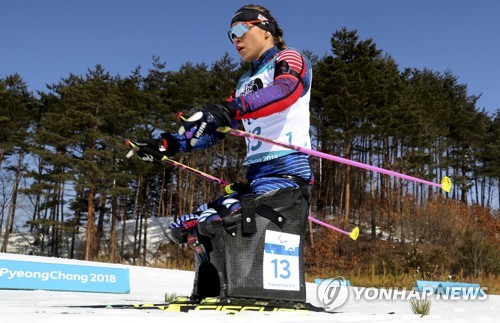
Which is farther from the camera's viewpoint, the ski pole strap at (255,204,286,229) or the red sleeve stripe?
the red sleeve stripe

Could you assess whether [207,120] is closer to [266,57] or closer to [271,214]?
[271,214]

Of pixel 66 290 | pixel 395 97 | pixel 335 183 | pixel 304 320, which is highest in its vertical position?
pixel 395 97

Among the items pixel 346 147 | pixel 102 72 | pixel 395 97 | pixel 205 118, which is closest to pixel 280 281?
pixel 205 118

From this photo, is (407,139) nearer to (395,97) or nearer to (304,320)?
(395,97)

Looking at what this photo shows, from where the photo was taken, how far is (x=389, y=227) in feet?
91.2

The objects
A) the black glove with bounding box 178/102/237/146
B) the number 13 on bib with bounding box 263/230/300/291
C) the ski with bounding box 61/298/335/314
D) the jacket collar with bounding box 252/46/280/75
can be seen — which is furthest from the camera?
the jacket collar with bounding box 252/46/280/75

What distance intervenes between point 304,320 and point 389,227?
26.8 meters

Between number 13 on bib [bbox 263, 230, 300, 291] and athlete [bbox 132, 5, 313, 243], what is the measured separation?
0.88ft

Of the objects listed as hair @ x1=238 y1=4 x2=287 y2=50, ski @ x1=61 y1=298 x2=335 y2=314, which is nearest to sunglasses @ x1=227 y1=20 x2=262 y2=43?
hair @ x1=238 y1=4 x2=287 y2=50

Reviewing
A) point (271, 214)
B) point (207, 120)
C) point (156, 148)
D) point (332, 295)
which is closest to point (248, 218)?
point (271, 214)

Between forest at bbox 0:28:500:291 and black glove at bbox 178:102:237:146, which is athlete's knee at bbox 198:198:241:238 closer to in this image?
black glove at bbox 178:102:237:146

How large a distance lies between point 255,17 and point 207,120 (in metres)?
1.08

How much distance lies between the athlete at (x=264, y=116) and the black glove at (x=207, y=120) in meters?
0.11

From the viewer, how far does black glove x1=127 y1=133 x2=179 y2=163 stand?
119 inches
